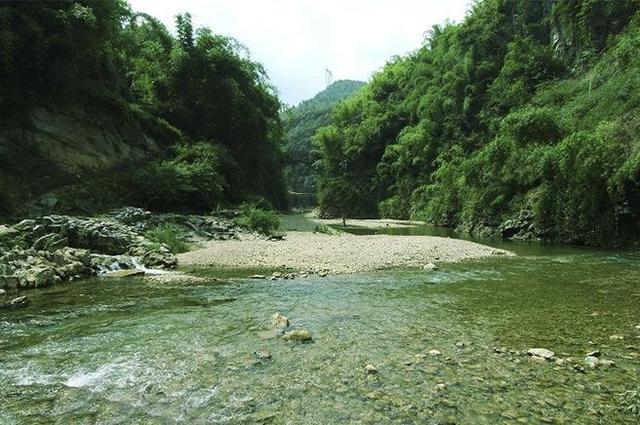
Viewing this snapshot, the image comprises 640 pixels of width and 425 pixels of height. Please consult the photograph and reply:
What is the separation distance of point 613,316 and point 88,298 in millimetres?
9944

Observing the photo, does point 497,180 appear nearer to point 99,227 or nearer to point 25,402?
point 99,227

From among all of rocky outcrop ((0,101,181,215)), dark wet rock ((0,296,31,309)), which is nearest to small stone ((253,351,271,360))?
dark wet rock ((0,296,31,309))

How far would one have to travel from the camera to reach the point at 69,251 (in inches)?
486

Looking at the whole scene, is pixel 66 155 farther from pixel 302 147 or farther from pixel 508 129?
pixel 302 147

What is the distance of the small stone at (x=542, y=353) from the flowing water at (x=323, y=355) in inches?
6.2

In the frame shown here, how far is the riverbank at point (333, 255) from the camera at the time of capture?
13.4 metres

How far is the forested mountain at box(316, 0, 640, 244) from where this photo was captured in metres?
17.8

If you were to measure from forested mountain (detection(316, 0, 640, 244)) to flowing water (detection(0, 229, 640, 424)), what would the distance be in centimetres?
940

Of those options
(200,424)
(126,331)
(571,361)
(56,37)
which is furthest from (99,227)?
(571,361)

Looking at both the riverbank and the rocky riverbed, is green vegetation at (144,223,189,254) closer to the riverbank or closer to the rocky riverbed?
the rocky riverbed

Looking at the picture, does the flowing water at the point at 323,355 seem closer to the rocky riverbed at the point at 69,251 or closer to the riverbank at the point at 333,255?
the rocky riverbed at the point at 69,251

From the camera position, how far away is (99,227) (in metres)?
15.0

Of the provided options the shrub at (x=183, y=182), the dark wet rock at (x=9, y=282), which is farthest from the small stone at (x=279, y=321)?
the shrub at (x=183, y=182)

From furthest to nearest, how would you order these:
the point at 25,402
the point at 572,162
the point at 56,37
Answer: the point at 56,37
the point at 572,162
the point at 25,402
